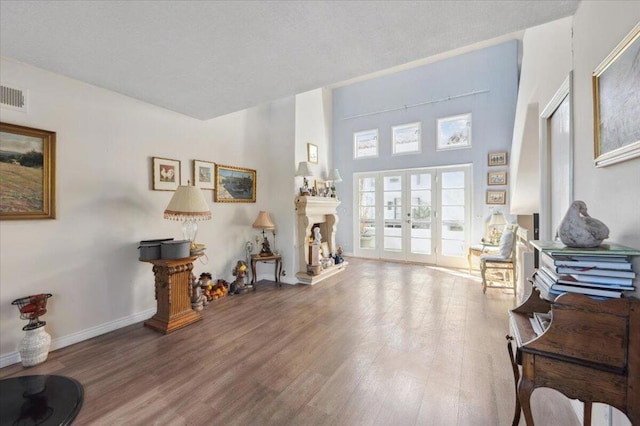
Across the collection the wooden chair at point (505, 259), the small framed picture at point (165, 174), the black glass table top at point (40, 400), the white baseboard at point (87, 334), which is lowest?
the black glass table top at point (40, 400)

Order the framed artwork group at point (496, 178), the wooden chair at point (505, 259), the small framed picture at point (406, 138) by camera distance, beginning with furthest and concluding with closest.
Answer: the small framed picture at point (406, 138), the framed artwork group at point (496, 178), the wooden chair at point (505, 259)

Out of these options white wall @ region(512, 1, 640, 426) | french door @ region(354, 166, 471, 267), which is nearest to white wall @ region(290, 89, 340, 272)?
french door @ region(354, 166, 471, 267)

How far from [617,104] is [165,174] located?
3.82m

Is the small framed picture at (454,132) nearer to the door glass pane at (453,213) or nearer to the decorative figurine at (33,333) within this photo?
the door glass pane at (453,213)

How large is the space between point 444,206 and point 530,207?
4.79ft

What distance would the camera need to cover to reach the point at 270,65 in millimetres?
2270

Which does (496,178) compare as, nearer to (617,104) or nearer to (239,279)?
(617,104)

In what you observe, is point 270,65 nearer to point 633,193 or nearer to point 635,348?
point 633,193

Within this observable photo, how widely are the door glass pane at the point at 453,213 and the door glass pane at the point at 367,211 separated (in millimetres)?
1498

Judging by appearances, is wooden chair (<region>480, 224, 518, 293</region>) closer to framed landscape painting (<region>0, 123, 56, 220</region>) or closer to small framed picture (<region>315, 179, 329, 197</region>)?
small framed picture (<region>315, 179, 329, 197</region>)

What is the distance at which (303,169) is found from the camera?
445 cm

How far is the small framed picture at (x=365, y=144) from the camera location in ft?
20.6

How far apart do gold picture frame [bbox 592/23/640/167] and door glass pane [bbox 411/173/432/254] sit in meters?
4.39

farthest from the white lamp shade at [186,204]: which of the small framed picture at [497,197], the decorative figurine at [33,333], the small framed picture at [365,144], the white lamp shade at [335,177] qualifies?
the small framed picture at [497,197]
